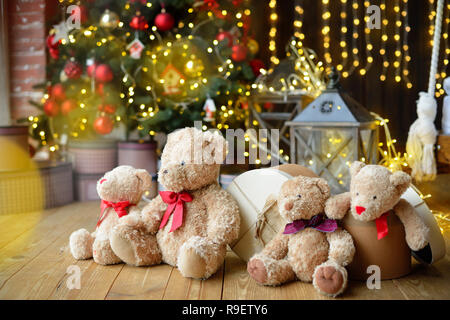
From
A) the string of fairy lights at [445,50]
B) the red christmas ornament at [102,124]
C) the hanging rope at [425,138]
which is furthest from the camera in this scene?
the string of fairy lights at [445,50]

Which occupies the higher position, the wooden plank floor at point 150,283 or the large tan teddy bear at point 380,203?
the large tan teddy bear at point 380,203

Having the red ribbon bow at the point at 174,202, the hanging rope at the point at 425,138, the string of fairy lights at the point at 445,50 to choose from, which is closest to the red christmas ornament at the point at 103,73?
the red ribbon bow at the point at 174,202

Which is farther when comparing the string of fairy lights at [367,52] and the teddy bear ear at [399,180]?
the string of fairy lights at [367,52]

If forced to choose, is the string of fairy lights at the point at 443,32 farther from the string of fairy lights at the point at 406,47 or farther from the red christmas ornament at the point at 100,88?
the red christmas ornament at the point at 100,88

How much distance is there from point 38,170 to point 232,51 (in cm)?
134

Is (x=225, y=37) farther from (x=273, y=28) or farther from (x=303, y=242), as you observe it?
(x=303, y=242)

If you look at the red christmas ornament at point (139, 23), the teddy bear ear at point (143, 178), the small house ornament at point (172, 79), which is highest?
the red christmas ornament at point (139, 23)

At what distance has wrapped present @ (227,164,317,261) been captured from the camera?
5.73ft

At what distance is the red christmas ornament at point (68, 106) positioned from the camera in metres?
3.16

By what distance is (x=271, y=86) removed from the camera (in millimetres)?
3201

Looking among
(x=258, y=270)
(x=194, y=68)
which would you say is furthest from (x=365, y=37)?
(x=258, y=270)

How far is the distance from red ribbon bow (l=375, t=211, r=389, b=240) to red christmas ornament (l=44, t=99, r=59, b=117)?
2319 mm

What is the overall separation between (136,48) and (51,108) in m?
0.69

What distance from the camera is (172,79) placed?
10.0 ft
